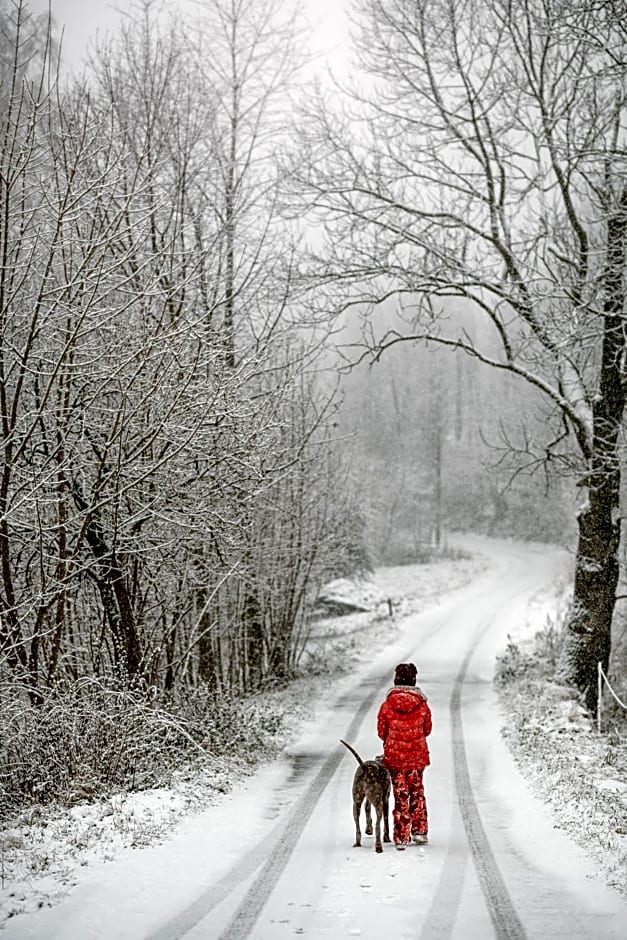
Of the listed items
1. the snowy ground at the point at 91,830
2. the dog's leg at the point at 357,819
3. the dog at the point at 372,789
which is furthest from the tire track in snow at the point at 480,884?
the snowy ground at the point at 91,830

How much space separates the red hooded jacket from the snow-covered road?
0.72 m

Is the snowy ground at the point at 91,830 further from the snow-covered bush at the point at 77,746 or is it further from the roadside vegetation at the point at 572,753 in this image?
the roadside vegetation at the point at 572,753

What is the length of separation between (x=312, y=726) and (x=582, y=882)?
8.23 metres

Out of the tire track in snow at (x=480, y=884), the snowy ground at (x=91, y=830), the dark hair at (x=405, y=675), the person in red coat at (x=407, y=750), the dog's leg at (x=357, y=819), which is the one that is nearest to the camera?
the tire track in snow at (x=480, y=884)

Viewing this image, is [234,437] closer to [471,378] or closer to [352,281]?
[352,281]

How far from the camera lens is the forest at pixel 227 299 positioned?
836cm

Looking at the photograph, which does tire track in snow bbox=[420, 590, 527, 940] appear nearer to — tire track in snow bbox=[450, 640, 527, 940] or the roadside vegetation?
tire track in snow bbox=[450, 640, 527, 940]

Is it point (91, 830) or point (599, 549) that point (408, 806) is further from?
point (599, 549)

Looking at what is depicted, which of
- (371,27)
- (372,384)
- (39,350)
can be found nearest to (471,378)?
(372,384)

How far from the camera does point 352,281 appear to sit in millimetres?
13977

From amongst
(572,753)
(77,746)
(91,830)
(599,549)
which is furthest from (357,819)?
(599,549)

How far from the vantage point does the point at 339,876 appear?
6059mm

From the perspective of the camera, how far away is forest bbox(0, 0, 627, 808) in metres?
8.36

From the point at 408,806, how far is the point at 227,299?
5.97 m
